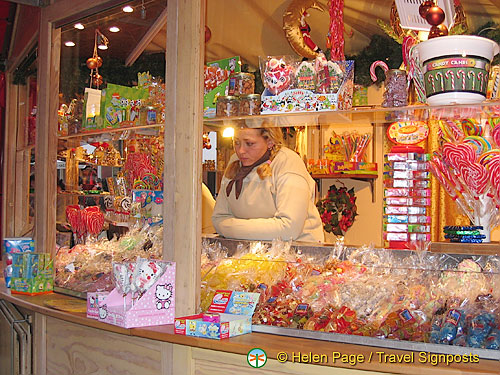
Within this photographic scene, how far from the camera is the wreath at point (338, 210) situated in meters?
5.83

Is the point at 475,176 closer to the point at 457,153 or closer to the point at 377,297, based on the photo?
the point at 457,153

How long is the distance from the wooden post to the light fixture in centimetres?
42

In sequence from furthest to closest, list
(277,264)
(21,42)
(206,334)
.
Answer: (21,42), (277,264), (206,334)

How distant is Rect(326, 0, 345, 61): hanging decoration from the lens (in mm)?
2301

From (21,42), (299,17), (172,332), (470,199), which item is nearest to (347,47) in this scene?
(299,17)

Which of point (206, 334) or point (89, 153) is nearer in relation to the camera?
point (206, 334)

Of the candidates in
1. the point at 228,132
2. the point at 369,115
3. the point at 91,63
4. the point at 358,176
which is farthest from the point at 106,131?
the point at 358,176

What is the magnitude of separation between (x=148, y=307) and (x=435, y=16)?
4.72ft

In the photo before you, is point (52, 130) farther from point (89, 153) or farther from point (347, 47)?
point (347, 47)

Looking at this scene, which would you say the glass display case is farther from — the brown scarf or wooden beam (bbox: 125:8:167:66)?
wooden beam (bbox: 125:8:167:66)

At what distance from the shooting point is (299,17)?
2.95 meters

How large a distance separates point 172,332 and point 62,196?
1362 mm

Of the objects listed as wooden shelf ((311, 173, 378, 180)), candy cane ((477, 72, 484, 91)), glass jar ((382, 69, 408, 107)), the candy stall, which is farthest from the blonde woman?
wooden shelf ((311, 173, 378, 180))

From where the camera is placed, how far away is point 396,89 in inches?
81.7
